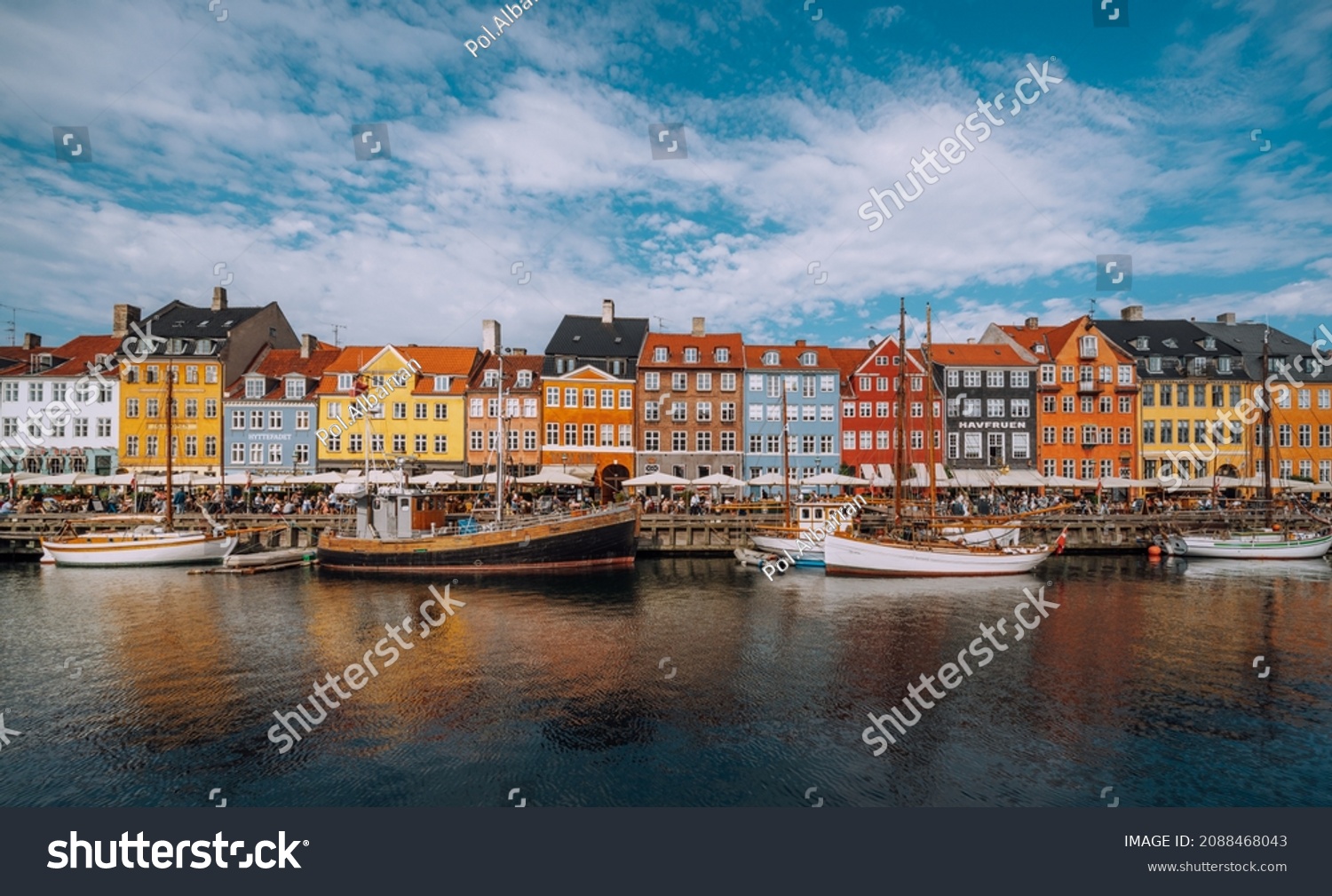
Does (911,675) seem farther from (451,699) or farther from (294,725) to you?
(294,725)

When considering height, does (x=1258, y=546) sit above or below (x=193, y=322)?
below

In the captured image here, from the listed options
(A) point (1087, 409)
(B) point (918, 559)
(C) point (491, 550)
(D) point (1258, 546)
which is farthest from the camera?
(A) point (1087, 409)

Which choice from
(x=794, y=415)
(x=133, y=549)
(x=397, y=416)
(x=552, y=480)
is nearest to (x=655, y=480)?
(x=552, y=480)

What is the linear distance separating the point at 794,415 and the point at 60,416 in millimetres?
56633

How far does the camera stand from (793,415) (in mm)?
58750

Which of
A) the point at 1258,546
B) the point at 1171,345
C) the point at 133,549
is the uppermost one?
the point at 1171,345

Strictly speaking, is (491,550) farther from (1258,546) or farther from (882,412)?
(1258,546)

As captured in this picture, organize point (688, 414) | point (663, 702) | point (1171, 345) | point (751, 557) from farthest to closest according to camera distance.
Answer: point (1171, 345) < point (688, 414) < point (751, 557) < point (663, 702)

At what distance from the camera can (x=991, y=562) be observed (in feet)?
116

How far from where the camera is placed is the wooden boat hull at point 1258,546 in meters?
41.5

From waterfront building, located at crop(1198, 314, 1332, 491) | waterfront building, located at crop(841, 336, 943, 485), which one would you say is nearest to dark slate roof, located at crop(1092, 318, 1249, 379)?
waterfront building, located at crop(1198, 314, 1332, 491)

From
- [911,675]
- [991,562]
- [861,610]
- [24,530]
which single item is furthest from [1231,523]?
[24,530]

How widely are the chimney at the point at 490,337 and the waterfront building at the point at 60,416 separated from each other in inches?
1103

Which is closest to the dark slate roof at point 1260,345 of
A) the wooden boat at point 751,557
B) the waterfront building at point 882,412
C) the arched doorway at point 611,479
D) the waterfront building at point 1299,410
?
the waterfront building at point 1299,410
